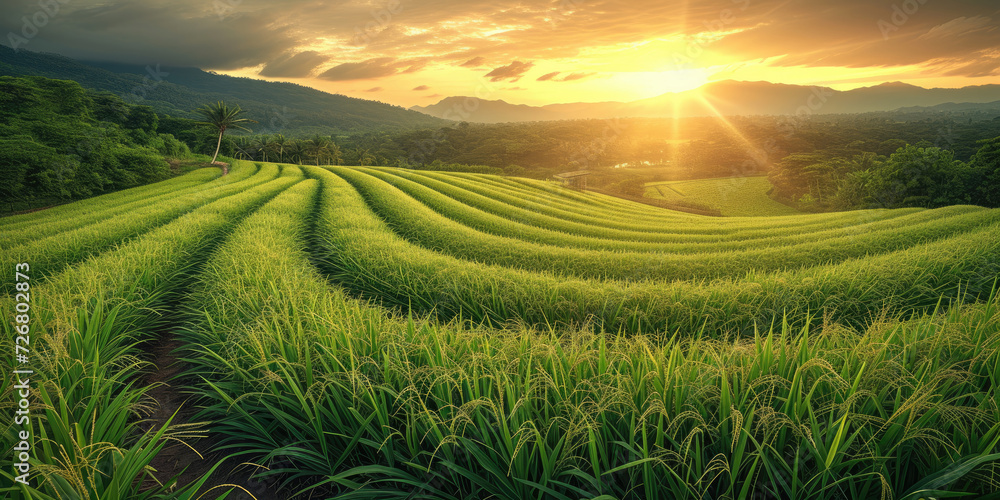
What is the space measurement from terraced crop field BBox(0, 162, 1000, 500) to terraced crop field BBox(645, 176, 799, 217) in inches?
2512

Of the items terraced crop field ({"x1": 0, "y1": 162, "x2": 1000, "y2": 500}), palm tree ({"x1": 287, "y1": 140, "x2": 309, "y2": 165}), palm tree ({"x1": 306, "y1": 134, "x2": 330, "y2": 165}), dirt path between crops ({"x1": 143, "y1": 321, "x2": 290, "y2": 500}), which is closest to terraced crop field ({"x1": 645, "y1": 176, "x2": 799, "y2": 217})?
terraced crop field ({"x1": 0, "y1": 162, "x2": 1000, "y2": 500})

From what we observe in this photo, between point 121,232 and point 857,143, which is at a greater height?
point 857,143

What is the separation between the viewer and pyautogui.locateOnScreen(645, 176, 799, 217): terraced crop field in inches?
2576

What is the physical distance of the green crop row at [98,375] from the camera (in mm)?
2246

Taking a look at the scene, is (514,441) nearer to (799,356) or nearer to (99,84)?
(799,356)

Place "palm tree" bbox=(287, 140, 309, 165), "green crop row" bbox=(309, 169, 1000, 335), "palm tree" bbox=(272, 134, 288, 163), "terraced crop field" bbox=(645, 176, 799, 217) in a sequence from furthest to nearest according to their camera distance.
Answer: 1. "palm tree" bbox=(287, 140, 309, 165)
2. "palm tree" bbox=(272, 134, 288, 163)
3. "terraced crop field" bbox=(645, 176, 799, 217)
4. "green crop row" bbox=(309, 169, 1000, 335)

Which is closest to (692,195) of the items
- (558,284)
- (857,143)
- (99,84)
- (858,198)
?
(858,198)

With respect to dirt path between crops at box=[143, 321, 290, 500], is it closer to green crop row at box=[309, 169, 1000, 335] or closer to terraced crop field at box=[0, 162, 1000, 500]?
terraced crop field at box=[0, 162, 1000, 500]

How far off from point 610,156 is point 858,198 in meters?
74.7

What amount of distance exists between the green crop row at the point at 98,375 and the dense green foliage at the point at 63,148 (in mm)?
37120

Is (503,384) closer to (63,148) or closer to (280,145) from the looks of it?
(63,148)

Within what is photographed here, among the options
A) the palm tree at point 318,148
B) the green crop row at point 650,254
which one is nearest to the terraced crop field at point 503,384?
the green crop row at point 650,254

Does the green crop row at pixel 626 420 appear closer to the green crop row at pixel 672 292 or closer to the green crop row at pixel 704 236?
the green crop row at pixel 672 292

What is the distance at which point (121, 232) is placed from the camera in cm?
1162
